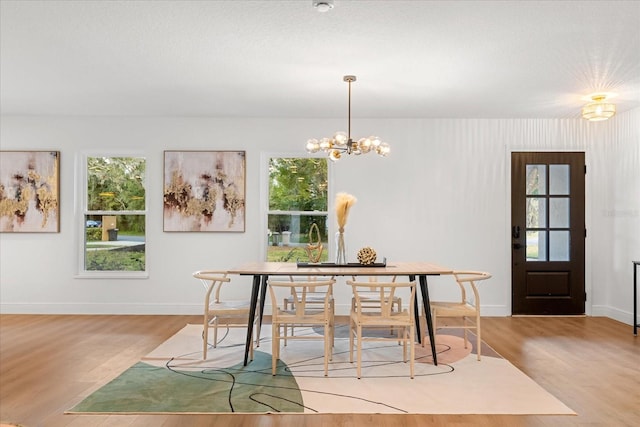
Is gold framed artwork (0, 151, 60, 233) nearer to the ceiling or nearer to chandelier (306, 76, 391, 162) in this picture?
the ceiling

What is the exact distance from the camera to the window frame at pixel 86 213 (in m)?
6.74

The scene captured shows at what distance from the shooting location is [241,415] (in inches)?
124

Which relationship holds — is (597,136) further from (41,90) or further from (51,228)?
(51,228)

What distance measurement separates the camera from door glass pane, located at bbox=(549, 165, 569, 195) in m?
6.73

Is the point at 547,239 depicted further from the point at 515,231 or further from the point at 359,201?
the point at 359,201

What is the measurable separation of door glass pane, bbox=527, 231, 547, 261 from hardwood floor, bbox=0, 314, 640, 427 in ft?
2.57

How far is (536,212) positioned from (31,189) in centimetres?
654

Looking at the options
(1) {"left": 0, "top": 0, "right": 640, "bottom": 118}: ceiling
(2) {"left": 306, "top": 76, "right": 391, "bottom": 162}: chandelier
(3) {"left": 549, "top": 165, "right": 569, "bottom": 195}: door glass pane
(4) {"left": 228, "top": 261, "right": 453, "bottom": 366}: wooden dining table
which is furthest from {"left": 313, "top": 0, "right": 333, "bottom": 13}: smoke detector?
(3) {"left": 549, "top": 165, "right": 569, "bottom": 195}: door glass pane

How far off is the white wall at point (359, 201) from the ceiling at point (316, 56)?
1.51ft

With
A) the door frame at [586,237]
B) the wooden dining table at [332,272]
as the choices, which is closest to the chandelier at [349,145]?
the wooden dining table at [332,272]

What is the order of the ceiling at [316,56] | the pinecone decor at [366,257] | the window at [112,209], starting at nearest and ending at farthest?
the ceiling at [316,56], the pinecone decor at [366,257], the window at [112,209]

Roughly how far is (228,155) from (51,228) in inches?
97.4

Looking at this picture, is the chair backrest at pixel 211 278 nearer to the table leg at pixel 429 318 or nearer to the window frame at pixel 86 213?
the table leg at pixel 429 318

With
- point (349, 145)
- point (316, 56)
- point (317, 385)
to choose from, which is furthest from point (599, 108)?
point (317, 385)
